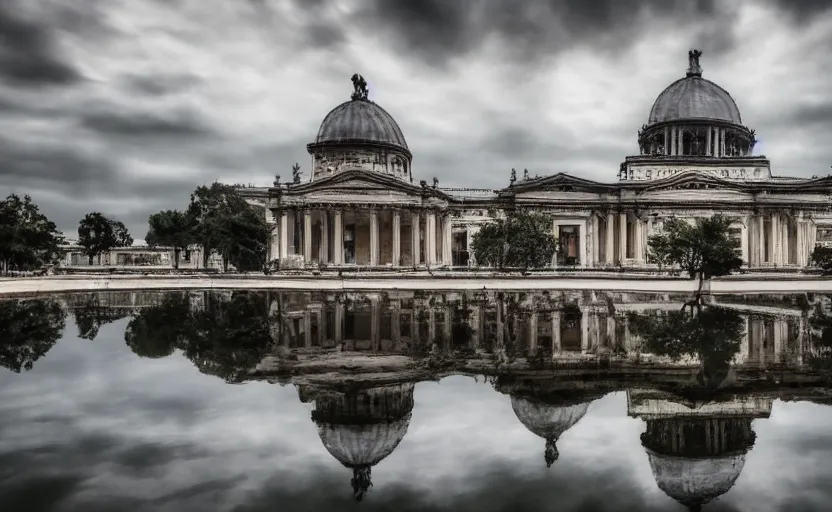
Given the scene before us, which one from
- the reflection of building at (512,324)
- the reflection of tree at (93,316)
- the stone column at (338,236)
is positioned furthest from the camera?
the stone column at (338,236)

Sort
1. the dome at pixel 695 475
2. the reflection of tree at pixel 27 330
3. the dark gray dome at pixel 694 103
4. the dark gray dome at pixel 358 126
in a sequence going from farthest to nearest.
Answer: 1. the dark gray dome at pixel 694 103
2. the dark gray dome at pixel 358 126
3. the reflection of tree at pixel 27 330
4. the dome at pixel 695 475

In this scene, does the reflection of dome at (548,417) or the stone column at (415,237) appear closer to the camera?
the reflection of dome at (548,417)

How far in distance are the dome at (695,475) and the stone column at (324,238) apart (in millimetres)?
52597

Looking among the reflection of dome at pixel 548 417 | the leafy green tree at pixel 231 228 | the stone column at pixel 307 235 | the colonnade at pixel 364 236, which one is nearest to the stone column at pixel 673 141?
the colonnade at pixel 364 236

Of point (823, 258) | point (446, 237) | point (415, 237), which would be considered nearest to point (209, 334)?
point (415, 237)

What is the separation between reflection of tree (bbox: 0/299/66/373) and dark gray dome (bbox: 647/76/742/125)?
70.9 m

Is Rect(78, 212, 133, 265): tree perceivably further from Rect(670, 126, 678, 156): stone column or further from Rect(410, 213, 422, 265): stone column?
Rect(670, 126, 678, 156): stone column

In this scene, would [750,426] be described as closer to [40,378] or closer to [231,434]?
[231,434]

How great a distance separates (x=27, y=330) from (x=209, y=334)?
605cm

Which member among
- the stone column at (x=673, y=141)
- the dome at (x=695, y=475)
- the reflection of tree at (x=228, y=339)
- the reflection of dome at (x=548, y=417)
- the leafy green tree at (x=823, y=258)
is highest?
the stone column at (x=673, y=141)

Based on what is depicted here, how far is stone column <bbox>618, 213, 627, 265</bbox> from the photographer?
211ft

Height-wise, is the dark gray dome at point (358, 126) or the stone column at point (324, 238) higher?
the dark gray dome at point (358, 126)

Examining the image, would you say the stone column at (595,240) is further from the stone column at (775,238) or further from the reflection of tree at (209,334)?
the reflection of tree at (209,334)

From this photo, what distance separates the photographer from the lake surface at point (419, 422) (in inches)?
227
